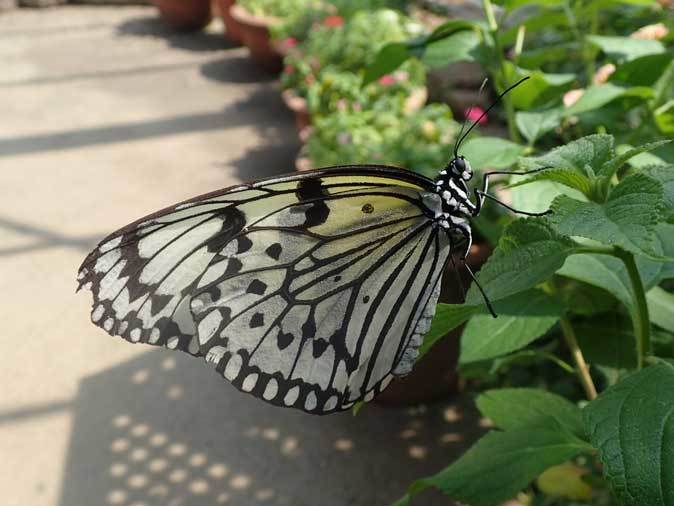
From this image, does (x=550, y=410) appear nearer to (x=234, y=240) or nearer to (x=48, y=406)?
(x=234, y=240)

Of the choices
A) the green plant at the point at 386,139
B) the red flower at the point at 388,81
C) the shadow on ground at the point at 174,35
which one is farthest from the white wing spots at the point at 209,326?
the shadow on ground at the point at 174,35

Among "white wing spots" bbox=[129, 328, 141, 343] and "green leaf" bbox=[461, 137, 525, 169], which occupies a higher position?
"green leaf" bbox=[461, 137, 525, 169]

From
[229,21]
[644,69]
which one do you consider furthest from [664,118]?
[229,21]

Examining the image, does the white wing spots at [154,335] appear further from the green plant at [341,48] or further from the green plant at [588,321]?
the green plant at [341,48]

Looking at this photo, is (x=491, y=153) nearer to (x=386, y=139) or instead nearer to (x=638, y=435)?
(x=638, y=435)

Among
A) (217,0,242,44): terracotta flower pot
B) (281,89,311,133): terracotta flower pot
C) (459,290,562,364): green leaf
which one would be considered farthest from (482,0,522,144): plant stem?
(217,0,242,44): terracotta flower pot

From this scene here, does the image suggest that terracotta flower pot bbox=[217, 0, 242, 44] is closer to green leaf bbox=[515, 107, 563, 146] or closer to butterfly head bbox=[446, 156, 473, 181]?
green leaf bbox=[515, 107, 563, 146]
